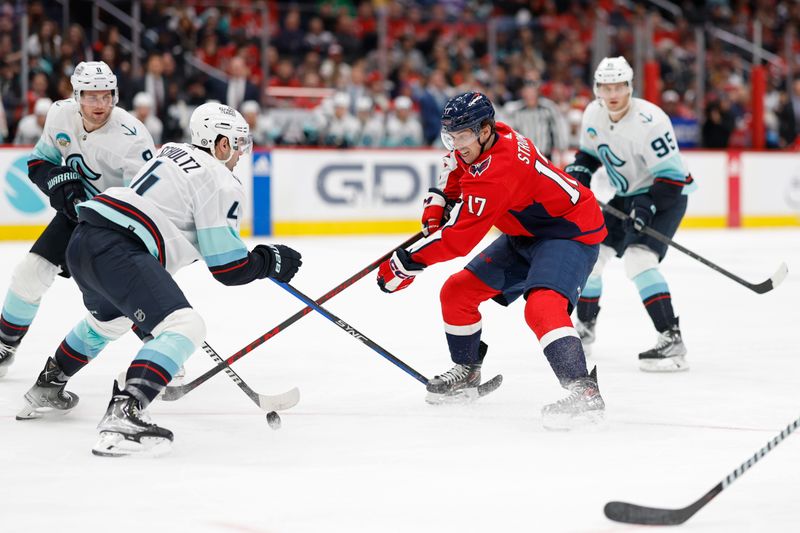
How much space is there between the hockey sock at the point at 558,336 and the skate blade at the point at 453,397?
447 mm

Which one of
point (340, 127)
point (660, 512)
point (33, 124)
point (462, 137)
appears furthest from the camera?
point (340, 127)

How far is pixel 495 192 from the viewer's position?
332 centimetres

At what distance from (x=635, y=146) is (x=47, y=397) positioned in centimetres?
251

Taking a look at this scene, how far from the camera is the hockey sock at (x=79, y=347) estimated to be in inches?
135

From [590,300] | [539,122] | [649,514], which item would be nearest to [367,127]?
[539,122]

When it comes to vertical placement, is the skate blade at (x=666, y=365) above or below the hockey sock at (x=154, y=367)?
below

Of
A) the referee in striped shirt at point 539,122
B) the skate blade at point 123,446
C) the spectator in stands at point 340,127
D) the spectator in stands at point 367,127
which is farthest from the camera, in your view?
the spectator in stands at point 367,127

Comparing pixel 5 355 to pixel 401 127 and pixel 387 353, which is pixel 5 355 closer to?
pixel 387 353

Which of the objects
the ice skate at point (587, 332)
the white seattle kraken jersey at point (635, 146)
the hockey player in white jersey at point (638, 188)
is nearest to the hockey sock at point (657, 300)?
the hockey player in white jersey at point (638, 188)

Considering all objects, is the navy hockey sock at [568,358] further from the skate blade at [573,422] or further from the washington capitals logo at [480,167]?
the washington capitals logo at [480,167]

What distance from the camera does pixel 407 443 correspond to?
3.11 metres

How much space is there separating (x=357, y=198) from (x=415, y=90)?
1.71 m

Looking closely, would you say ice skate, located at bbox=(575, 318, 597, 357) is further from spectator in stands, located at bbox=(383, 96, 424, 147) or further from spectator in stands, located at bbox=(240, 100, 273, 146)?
spectator in stands, located at bbox=(383, 96, 424, 147)

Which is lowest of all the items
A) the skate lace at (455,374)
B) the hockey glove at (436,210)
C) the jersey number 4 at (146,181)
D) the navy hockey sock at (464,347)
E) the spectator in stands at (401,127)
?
the skate lace at (455,374)
